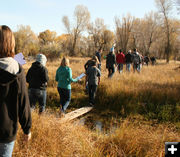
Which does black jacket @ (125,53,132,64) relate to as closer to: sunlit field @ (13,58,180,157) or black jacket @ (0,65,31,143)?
sunlit field @ (13,58,180,157)

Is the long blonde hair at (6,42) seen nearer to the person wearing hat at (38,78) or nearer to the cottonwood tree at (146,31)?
the person wearing hat at (38,78)

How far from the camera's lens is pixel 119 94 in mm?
7750

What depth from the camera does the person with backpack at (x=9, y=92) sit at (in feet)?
5.39

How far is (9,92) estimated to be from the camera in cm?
168

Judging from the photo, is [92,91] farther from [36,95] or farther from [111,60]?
[111,60]

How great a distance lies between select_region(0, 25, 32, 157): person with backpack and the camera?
1643 millimetres

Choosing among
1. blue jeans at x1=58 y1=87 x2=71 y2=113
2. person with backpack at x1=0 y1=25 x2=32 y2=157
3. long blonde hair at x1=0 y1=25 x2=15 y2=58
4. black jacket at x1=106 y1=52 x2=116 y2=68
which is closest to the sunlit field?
blue jeans at x1=58 y1=87 x2=71 y2=113

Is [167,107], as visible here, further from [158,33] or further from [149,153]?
[158,33]

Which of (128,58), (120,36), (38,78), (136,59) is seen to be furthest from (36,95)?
(120,36)

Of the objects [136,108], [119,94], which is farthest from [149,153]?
[119,94]

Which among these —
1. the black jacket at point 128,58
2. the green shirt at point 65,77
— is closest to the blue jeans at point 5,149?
the green shirt at point 65,77

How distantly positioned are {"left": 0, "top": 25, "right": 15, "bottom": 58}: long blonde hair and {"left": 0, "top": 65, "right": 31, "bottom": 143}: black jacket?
170 mm

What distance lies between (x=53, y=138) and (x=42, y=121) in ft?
1.80

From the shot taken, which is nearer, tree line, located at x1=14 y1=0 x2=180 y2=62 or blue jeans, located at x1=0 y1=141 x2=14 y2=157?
blue jeans, located at x1=0 y1=141 x2=14 y2=157
